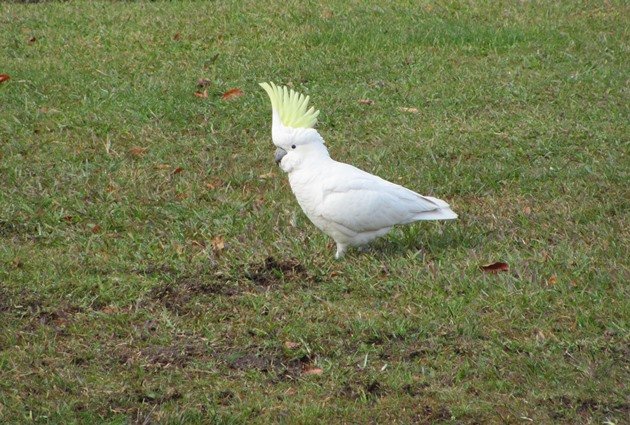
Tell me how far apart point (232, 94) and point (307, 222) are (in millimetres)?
2061

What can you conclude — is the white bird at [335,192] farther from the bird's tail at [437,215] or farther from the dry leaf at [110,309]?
the dry leaf at [110,309]

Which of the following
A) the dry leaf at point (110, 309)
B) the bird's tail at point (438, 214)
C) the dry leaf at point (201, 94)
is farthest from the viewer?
the dry leaf at point (201, 94)

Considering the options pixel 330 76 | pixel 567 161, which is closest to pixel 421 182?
pixel 567 161

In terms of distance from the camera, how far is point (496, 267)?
4.73 m

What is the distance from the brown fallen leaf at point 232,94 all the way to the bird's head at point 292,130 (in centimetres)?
220

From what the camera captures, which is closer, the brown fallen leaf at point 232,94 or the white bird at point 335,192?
the white bird at point 335,192

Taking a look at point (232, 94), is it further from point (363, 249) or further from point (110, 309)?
point (110, 309)

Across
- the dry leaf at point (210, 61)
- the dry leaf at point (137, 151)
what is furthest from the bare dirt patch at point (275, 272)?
the dry leaf at point (210, 61)

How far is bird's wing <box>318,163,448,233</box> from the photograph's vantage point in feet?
15.3

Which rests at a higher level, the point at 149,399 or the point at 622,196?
the point at 622,196

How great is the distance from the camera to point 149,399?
3.76 metres

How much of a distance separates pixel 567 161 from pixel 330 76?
81.1 inches

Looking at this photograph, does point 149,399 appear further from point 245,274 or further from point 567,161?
point 567,161

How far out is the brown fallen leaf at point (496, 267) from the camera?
15.5ft
